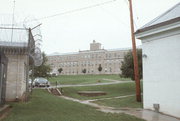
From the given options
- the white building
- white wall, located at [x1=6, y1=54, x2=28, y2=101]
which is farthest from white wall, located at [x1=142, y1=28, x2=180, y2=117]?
white wall, located at [x1=6, y1=54, x2=28, y2=101]

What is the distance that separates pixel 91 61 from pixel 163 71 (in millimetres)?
87747

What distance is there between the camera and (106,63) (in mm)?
95500

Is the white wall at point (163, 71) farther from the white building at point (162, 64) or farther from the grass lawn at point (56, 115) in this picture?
the grass lawn at point (56, 115)

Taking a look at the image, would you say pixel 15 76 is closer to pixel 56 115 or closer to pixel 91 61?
pixel 56 115

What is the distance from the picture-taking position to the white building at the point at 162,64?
9578mm

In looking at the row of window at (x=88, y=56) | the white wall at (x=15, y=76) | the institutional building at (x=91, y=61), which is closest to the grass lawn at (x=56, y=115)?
the white wall at (x=15, y=76)

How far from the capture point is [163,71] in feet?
34.0

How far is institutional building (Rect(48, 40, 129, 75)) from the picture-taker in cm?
9288

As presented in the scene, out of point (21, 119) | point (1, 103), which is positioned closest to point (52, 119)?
point (21, 119)

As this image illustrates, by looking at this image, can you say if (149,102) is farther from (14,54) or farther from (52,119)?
(14,54)

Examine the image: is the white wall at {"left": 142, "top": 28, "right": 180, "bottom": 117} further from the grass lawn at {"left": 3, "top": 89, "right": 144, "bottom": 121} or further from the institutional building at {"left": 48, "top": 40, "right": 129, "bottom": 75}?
the institutional building at {"left": 48, "top": 40, "right": 129, "bottom": 75}

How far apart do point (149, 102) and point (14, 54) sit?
27.4ft

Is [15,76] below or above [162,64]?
below

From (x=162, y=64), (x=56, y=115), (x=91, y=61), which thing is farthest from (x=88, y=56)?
(x=56, y=115)
